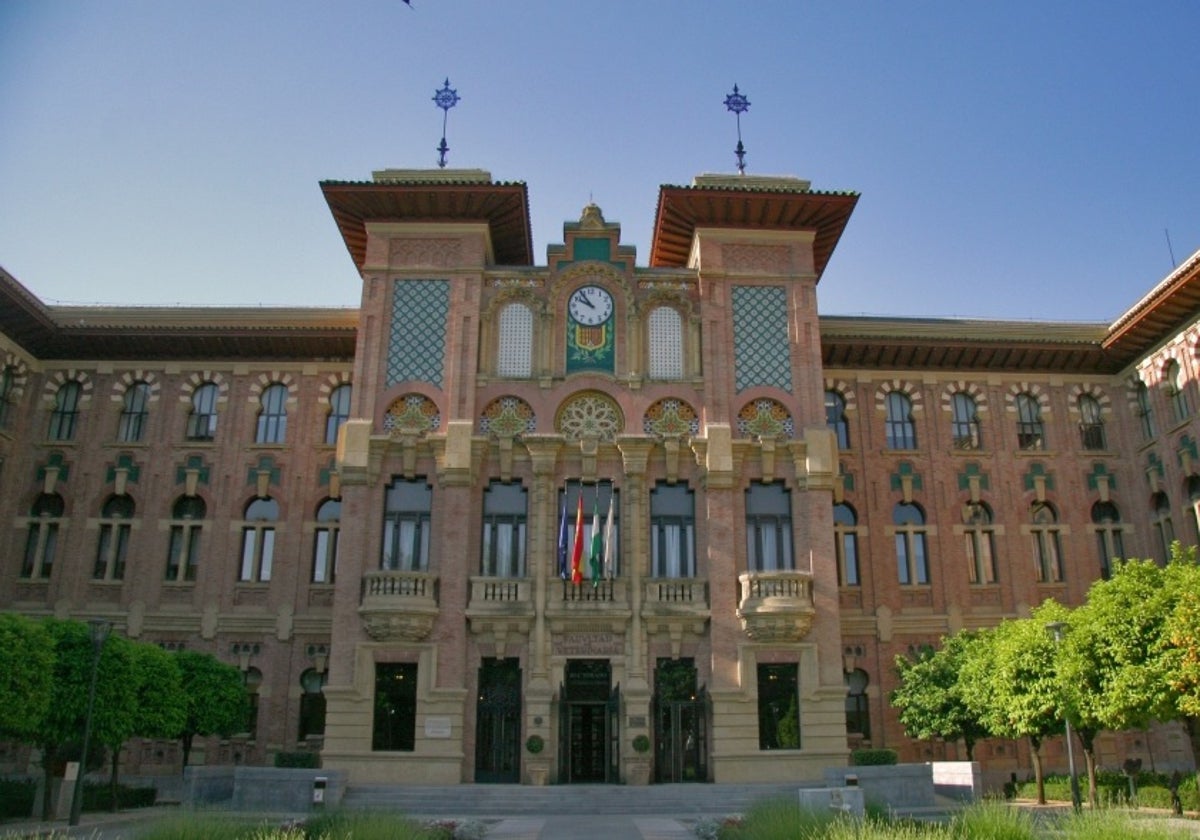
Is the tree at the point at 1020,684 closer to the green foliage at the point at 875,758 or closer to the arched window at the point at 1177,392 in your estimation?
the green foliage at the point at 875,758

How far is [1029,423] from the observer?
37.8 meters

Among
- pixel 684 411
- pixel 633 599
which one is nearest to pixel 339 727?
pixel 633 599

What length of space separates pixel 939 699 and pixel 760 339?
1279cm

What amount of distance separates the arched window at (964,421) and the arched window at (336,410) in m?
23.2

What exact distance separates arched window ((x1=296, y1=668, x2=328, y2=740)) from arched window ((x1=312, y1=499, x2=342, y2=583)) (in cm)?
333

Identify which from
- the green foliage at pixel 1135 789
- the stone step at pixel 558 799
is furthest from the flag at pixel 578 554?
the green foliage at pixel 1135 789

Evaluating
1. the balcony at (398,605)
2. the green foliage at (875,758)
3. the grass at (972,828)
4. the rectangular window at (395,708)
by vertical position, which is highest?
the balcony at (398,605)

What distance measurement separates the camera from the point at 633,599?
3014 cm

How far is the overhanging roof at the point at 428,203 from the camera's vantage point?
32.4m

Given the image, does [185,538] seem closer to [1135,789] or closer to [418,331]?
[418,331]

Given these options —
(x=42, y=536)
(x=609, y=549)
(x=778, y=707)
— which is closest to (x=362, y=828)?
(x=609, y=549)

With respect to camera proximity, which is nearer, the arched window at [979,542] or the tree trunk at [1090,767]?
the tree trunk at [1090,767]

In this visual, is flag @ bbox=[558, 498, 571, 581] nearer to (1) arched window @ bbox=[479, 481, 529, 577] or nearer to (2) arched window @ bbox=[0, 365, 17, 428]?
(1) arched window @ bbox=[479, 481, 529, 577]

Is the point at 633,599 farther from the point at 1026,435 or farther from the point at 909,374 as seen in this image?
the point at 1026,435
